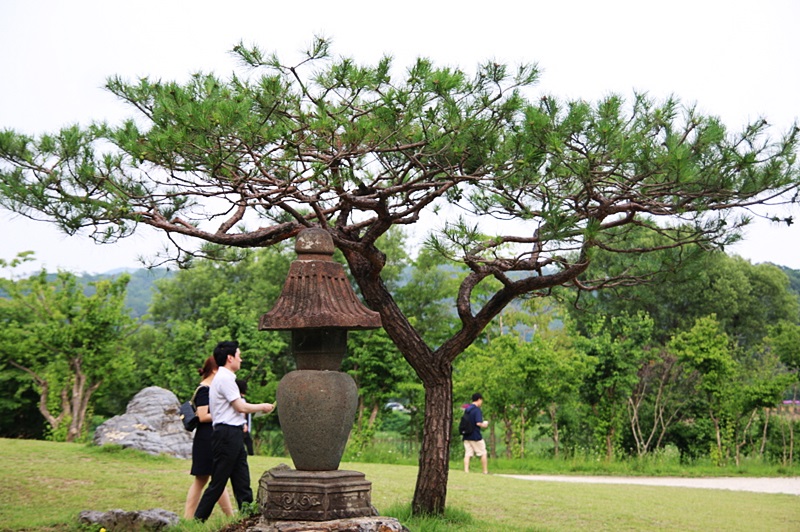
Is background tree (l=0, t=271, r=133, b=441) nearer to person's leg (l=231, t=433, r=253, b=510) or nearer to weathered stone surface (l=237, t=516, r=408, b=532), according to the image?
person's leg (l=231, t=433, r=253, b=510)

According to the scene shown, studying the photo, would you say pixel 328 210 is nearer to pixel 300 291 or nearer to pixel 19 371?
pixel 300 291

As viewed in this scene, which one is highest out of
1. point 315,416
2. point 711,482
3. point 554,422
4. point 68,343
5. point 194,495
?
point 68,343

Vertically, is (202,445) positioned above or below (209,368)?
below

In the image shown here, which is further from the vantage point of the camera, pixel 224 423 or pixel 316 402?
pixel 224 423

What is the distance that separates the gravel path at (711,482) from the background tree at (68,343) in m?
10.5

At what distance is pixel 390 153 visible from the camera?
689cm

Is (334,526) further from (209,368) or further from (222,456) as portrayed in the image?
(209,368)

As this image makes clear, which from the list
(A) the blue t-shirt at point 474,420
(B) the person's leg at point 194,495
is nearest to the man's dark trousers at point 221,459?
(B) the person's leg at point 194,495

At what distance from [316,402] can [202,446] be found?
126 centimetres

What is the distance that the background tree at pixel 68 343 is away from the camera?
714 inches

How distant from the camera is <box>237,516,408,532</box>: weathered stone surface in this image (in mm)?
5375

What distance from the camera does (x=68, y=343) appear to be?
18.1 meters

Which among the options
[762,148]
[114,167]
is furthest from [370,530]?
[762,148]

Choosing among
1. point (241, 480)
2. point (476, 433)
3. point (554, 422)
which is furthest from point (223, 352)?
point (554, 422)
